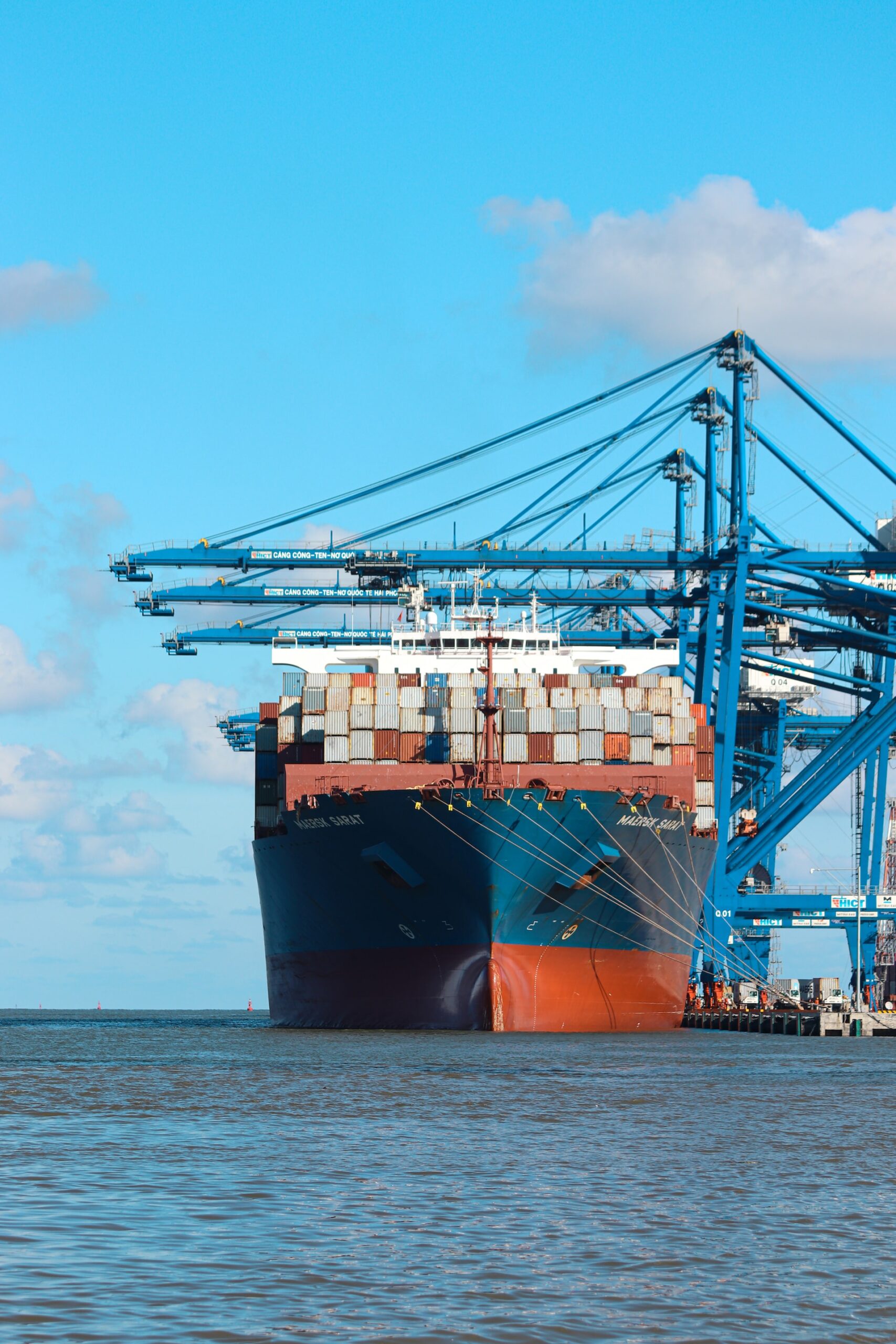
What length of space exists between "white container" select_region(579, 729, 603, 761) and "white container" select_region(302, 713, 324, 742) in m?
7.30

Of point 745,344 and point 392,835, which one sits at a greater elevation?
point 745,344

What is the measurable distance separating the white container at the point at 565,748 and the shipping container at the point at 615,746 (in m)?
0.82

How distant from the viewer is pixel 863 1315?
31.7 feet

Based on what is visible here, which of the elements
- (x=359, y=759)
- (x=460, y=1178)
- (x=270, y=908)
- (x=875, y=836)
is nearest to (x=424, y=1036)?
(x=359, y=759)

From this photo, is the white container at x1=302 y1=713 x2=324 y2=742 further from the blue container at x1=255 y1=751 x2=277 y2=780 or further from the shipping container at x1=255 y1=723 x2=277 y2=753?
the shipping container at x1=255 y1=723 x2=277 y2=753

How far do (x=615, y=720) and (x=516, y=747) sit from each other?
122 inches

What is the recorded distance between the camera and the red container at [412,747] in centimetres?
4459

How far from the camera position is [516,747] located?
43.7 m

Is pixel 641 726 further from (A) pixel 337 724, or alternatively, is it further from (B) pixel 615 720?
(A) pixel 337 724

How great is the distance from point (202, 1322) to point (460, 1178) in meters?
6.09

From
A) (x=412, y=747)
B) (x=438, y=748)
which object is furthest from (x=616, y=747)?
(x=412, y=747)

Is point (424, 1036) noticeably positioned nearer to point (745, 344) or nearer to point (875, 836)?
point (745, 344)

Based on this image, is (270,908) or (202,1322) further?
(270,908)

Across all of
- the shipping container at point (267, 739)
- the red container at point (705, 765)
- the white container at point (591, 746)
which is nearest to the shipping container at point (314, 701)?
the shipping container at point (267, 739)
